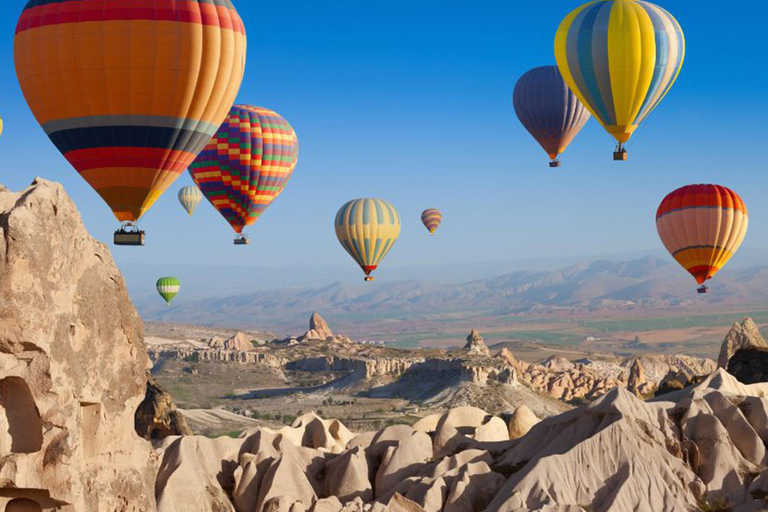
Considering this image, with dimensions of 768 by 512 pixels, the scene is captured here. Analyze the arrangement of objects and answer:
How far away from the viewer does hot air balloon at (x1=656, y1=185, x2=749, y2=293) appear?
70875 millimetres

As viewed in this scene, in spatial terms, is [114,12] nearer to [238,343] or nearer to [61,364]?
[61,364]

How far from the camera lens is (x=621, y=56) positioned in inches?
2244

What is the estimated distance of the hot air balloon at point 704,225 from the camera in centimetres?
7088

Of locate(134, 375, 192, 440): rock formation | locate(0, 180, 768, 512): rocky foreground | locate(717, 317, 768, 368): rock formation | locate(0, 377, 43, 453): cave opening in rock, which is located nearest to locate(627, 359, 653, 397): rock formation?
locate(717, 317, 768, 368): rock formation

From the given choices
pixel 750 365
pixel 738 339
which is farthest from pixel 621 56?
pixel 738 339

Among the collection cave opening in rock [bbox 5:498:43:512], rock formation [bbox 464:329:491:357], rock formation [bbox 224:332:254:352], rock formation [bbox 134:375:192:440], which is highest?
cave opening in rock [bbox 5:498:43:512]

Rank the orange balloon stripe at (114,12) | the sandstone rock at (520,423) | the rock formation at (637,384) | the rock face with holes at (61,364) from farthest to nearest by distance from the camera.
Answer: the rock formation at (637,384) → the sandstone rock at (520,423) → the orange balloon stripe at (114,12) → the rock face with holes at (61,364)

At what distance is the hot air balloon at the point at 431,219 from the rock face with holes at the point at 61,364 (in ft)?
399

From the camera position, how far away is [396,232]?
9181 centimetres

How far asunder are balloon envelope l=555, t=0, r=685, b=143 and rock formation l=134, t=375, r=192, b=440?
26.5m

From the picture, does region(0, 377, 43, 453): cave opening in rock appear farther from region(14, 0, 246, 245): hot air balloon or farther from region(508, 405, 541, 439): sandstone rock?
region(508, 405, 541, 439): sandstone rock

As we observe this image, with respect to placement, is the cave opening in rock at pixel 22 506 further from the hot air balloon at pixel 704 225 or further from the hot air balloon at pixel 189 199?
the hot air balloon at pixel 189 199

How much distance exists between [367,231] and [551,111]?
1880 centimetres

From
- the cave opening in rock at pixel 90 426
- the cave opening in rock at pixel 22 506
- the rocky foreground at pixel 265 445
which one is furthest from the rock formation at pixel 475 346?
the cave opening in rock at pixel 22 506
